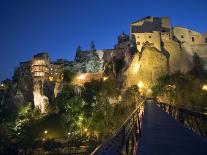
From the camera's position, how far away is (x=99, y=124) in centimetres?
4119

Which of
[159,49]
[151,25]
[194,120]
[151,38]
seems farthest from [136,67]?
[194,120]

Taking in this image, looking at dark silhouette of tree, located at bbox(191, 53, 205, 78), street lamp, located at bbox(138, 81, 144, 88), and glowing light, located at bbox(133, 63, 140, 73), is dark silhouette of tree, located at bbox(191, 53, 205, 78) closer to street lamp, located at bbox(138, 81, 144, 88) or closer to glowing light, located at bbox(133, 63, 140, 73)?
street lamp, located at bbox(138, 81, 144, 88)

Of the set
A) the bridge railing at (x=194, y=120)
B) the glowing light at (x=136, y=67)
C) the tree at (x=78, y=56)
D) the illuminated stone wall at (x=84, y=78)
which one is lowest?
the bridge railing at (x=194, y=120)

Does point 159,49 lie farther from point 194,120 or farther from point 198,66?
point 194,120

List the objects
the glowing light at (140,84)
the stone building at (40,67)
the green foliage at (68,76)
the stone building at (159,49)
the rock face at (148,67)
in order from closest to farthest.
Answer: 1. the glowing light at (140,84)
2. the rock face at (148,67)
3. the stone building at (159,49)
4. the green foliage at (68,76)
5. the stone building at (40,67)

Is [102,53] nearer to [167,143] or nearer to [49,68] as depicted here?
[49,68]

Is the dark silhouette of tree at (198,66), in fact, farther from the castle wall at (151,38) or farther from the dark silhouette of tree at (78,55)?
the dark silhouette of tree at (78,55)

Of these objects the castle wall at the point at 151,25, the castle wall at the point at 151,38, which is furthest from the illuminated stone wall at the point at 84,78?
the castle wall at the point at 151,25

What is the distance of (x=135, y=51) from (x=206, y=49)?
15.7 meters

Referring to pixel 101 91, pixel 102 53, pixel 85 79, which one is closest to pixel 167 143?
pixel 101 91

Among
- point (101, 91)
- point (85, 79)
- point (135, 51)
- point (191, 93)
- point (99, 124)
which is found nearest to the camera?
point (99, 124)

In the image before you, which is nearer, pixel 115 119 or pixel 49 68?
pixel 115 119

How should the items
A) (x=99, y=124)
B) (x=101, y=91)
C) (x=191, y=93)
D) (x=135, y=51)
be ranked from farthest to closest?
(x=135, y=51), (x=101, y=91), (x=191, y=93), (x=99, y=124)

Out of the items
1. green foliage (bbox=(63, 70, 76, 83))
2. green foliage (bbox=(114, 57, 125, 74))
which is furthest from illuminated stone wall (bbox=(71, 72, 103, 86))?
green foliage (bbox=(114, 57, 125, 74))
